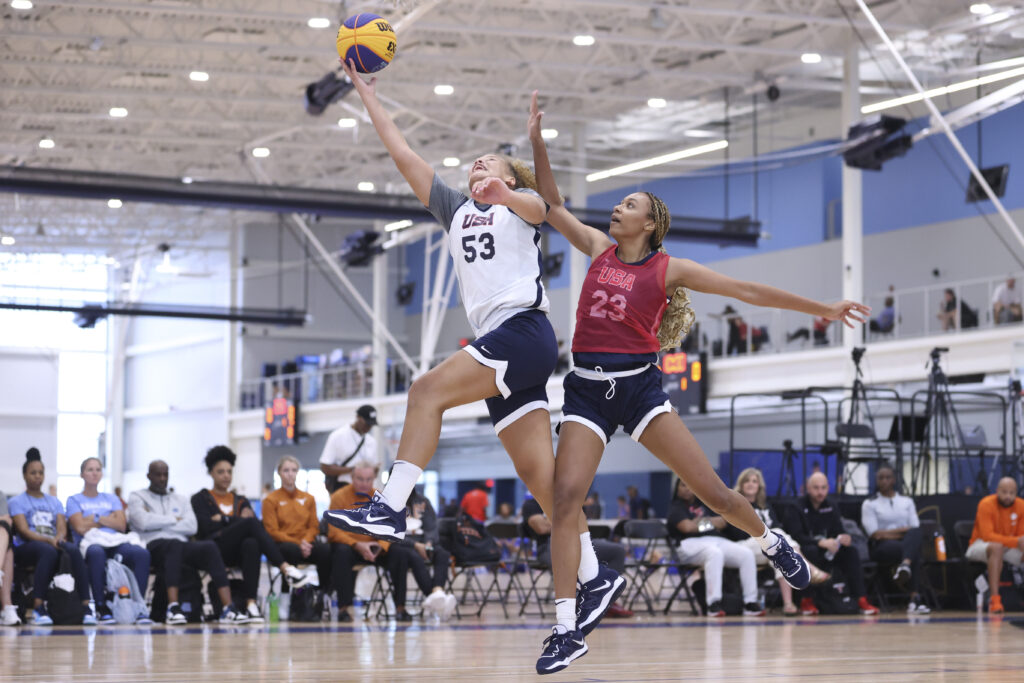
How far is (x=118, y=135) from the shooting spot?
26.5 metres

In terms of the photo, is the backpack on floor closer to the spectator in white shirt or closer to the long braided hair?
the spectator in white shirt

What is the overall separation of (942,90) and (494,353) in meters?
18.1

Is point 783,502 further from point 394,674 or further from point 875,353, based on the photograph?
point 875,353

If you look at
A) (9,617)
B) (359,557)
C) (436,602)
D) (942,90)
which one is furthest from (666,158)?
(9,617)

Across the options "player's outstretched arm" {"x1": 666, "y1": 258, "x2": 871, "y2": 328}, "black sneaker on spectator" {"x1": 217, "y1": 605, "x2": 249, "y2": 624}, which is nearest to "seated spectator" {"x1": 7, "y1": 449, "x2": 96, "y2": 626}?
"black sneaker on spectator" {"x1": 217, "y1": 605, "x2": 249, "y2": 624}

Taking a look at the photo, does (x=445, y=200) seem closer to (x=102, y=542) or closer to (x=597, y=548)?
(x=102, y=542)

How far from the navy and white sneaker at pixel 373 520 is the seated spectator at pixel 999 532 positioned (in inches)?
349

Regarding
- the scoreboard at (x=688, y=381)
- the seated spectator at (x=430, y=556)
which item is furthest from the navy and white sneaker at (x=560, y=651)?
the scoreboard at (x=688, y=381)

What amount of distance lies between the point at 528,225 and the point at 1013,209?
20861 millimetres

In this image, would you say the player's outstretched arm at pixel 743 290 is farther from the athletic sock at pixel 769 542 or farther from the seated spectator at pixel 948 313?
the seated spectator at pixel 948 313

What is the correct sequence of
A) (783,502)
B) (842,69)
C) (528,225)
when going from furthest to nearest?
(842,69)
(783,502)
(528,225)

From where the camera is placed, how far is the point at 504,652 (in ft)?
23.0

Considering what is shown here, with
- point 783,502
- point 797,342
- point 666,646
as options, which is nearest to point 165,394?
point 797,342

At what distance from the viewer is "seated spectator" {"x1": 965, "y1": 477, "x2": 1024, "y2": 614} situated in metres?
12.2
